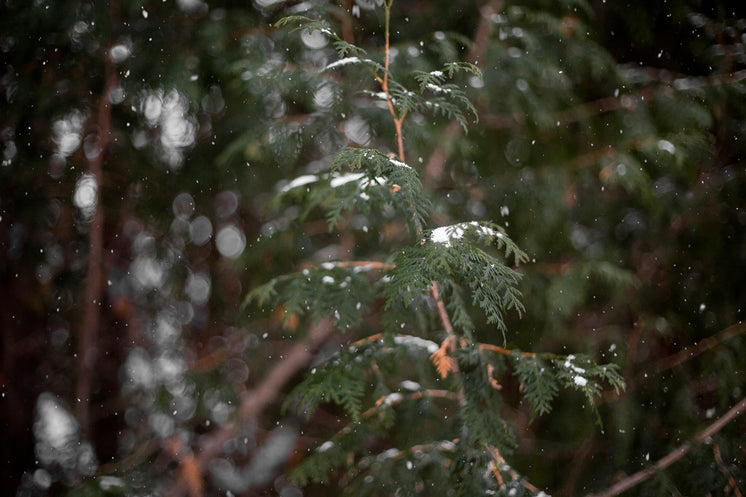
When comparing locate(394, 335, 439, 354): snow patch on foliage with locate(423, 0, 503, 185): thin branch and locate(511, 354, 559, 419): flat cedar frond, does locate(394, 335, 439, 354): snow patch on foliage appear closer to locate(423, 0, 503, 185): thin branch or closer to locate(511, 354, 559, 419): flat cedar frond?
locate(511, 354, 559, 419): flat cedar frond

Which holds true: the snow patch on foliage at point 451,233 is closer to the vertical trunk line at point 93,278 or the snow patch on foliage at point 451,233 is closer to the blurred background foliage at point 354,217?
the blurred background foliage at point 354,217

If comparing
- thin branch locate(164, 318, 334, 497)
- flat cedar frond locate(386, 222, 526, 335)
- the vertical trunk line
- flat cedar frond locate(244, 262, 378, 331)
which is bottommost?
thin branch locate(164, 318, 334, 497)

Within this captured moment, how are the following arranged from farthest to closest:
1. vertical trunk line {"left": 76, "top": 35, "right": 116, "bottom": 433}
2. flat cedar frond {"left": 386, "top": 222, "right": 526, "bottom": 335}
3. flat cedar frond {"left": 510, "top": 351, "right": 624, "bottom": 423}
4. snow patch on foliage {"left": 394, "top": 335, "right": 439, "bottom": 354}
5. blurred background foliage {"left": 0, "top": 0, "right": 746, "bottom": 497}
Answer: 1. vertical trunk line {"left": 76, "top": 35, "right": 116, "bottom": 433}
2. blurred background foliage {"left": 0, "top": 0, "right": 746, "bottom": 497}
3. snow patch on foliage {"left": 394, "top": 335, "right": 439, "bottom": 354}
4. flat cedar frond {"left": 510, "top": 351, "right": 624, "bottom": 423}
5. flat cedar frond {"left": 386, "top": 222, "right": 526, "bottom": 335}

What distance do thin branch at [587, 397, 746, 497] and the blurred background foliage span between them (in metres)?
0.20

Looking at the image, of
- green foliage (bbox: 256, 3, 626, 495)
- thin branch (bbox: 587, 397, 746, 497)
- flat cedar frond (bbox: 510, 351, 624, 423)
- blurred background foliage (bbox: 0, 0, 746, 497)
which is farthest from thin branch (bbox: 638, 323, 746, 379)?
flat cedar frond (bbox: 510, 351, 624, 423)

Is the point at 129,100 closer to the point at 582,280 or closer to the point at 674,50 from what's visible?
the point at 582,280

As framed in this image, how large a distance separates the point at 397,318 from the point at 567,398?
2.09m

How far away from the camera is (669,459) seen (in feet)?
7.65

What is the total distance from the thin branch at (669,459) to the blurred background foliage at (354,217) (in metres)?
0.20

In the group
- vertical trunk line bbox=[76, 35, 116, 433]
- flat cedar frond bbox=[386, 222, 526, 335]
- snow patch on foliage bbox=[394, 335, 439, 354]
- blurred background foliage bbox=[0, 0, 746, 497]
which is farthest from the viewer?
vertical trunk line bbox=[76, 35, 116, 433]

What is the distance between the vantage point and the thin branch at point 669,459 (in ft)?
7.32

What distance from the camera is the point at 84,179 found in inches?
134

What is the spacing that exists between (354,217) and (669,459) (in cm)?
226

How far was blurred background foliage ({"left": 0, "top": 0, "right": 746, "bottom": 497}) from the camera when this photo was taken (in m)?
2.92
